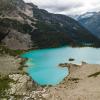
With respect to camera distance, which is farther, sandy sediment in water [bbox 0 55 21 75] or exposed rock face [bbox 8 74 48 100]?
sandy sediment in water [bbox 0 55 21 75]

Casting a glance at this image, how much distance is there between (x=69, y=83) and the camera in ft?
321

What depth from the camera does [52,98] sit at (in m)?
70.4

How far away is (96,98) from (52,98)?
37.2ft

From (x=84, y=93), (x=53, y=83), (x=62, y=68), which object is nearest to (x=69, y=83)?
(x=53, y=83)

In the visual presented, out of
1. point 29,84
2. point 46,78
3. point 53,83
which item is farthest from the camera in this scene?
point 46,78

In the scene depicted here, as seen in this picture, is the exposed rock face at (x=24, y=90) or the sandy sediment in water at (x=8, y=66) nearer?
the exposed rock face at (x=24, y=90)

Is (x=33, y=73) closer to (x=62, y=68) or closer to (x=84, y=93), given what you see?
(x=62, y=68)

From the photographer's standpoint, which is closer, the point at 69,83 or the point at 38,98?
the point at 38,98

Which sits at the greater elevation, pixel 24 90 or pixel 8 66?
pixel 8 66

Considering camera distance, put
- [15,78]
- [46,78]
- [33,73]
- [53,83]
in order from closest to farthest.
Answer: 1. [15,78]
2. [53,83]
3. [46,78]
4. [33,73]

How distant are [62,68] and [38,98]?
73.7 meters

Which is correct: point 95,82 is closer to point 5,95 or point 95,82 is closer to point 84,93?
point 84,93

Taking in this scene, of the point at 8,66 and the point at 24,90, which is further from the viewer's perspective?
the point at 8,66

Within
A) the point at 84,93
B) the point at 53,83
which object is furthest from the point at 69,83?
the point at 84,93
